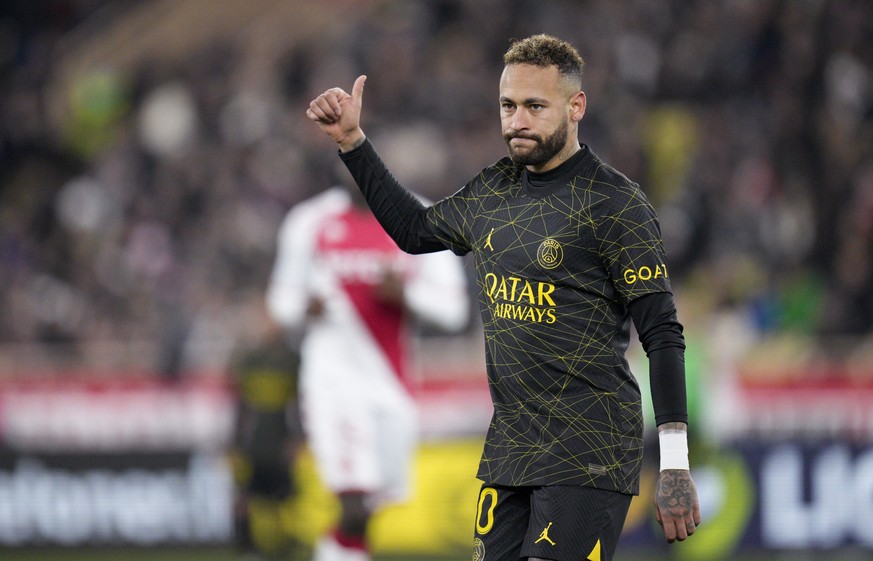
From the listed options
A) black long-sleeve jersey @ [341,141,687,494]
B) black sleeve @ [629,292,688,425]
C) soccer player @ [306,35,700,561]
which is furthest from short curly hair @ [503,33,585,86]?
black sleeve @ [629,292,688,425]

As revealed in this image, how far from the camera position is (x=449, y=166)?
1548 cm

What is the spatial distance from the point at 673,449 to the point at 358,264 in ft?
12.5

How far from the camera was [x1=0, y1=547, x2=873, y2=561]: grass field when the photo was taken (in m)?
11.0

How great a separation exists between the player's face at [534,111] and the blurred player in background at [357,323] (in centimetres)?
326

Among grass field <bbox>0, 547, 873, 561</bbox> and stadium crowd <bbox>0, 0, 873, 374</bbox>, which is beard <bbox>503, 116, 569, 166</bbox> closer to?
grass field <bbox>0, 547, 873, 561</bbox>

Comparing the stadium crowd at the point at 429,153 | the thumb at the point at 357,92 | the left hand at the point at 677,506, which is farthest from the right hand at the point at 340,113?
the stadium crowd at the point at 429,153

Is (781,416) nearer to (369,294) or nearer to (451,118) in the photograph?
(369,294)

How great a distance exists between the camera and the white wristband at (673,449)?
4488 mm

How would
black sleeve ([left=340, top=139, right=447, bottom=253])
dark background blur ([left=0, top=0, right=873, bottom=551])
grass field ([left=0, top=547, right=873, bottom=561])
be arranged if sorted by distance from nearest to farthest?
black sleeve ([left=340, top=139, right=447, bottom=253]), grass field ([left=0, top=547, right=873, bottom=561]), dark background blur ([left=0, top=0, right=873, bottom=551])

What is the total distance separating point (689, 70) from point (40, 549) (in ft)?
27.7

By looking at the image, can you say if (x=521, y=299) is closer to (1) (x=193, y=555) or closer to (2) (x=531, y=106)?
(2) (x=531, y=106)

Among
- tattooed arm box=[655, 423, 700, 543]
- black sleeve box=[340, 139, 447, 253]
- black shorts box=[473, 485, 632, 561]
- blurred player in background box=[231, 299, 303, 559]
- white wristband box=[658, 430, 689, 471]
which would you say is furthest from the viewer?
blurred player in background box=[231, 299, 303, 559]

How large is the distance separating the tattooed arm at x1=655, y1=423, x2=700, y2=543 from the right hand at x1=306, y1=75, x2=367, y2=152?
1.61m

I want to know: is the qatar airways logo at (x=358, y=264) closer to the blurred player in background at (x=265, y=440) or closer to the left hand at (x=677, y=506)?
the blurred player in background at (x=265, y=440)
